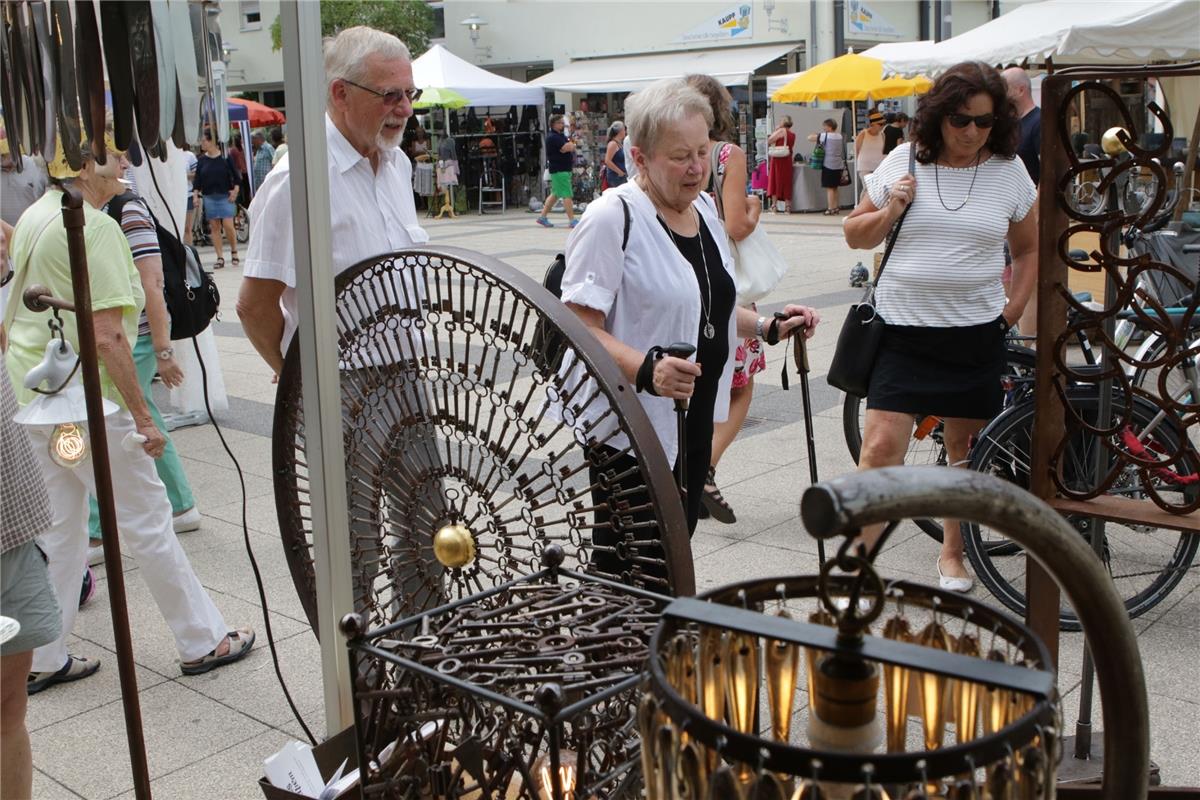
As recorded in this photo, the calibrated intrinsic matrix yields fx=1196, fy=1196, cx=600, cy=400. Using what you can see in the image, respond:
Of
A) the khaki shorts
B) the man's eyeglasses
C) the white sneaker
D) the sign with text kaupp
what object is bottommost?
the white sneaker

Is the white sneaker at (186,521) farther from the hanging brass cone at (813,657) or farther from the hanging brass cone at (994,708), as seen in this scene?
the hanging brass cone at (994,708)

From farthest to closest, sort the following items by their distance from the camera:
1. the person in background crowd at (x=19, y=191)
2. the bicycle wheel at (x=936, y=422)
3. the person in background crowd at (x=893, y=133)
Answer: the person in background crowd at (x=893, y=133) < the person in background crowd at (x=19, y=191) < the bicycle wheel at (x=936, y=422)

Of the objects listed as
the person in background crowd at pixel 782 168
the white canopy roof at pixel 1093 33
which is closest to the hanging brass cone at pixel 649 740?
the white canopy roof at pixel 1093 33

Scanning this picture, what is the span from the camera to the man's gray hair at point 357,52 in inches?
120

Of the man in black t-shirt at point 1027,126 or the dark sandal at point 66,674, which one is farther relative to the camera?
the man in black t-shirt at point 1027,126

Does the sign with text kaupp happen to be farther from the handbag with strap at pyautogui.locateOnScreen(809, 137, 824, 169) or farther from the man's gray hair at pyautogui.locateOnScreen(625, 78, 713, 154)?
the man's gray hair at pyautogui.locateOnScreen(625, 78, 713, 154)

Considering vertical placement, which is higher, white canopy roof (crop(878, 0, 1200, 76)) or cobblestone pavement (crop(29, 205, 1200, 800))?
white canopy roof (crop(878, 0, 1200, 76))

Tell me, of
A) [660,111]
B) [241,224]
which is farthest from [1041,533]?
[241,224]

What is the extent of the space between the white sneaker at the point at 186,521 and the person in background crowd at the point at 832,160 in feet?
53.8

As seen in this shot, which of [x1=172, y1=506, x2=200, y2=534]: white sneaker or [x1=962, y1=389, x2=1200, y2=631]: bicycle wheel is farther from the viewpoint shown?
[x1=172, y1=506, x2=200, y2=534]: white sneaker

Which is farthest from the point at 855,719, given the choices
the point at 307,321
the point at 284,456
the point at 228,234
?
the point at 228,234

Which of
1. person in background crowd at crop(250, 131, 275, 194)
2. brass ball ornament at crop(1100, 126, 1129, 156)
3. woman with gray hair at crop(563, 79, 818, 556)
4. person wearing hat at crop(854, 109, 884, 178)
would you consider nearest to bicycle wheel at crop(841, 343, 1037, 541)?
woman with gray hair at crop(563, 79, 818, 556)

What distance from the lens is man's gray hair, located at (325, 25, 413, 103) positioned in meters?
3.04

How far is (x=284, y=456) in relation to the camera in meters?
2.83
